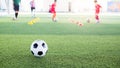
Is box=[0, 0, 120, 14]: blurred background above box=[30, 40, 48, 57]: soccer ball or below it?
above

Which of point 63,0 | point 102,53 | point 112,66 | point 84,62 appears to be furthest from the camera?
point 63,0

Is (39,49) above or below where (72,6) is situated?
below

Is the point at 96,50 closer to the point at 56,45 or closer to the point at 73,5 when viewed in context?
the point at 56,45

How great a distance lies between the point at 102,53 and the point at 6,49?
1972 millimetres

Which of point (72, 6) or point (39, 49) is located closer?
point (39, 49)

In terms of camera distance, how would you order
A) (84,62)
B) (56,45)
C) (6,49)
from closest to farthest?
1. (84,62)
2. (6,49)
3. (56,45)

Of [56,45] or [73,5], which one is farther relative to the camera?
[73,5]

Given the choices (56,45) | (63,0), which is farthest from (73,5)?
(56,45)

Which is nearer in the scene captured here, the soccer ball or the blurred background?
the soccer ball

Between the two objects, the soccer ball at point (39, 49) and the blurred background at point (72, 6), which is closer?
the soccer ball at point (39, 49)

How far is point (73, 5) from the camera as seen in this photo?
41.6 m

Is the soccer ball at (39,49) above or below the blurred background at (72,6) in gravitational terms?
below

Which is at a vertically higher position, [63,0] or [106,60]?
[63,0]

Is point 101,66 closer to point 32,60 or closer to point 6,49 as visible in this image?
point 32,60
